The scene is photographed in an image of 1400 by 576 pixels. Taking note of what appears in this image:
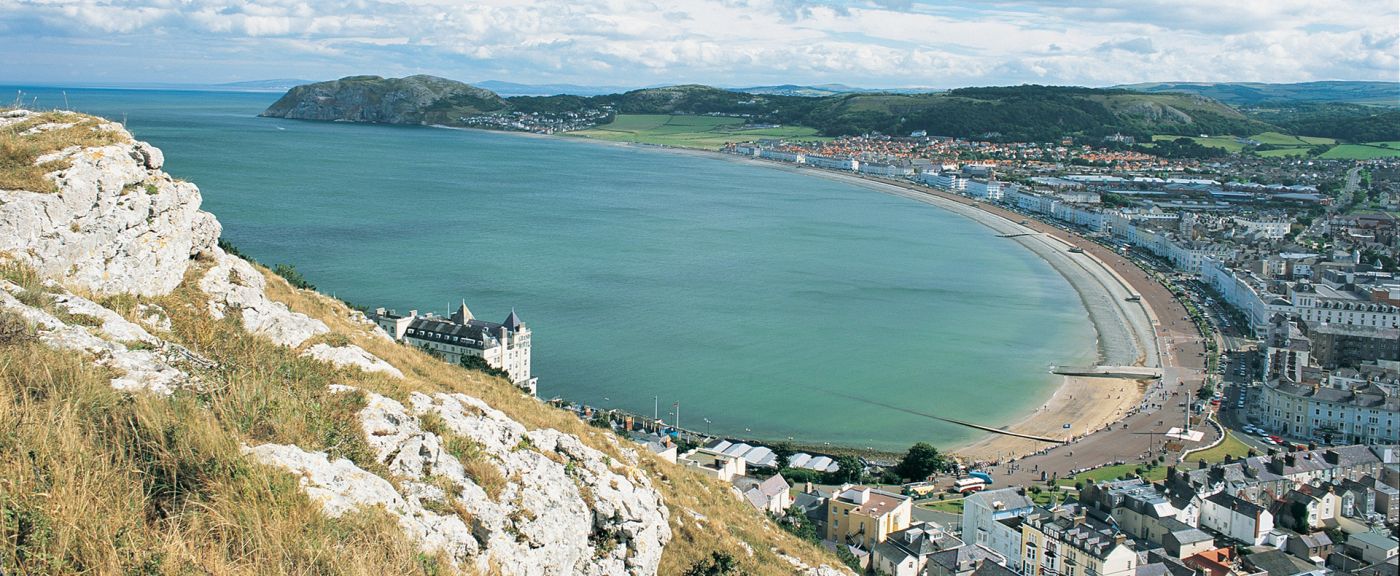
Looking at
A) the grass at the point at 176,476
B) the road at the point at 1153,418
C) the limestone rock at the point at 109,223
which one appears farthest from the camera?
the road at the point at 1153,418

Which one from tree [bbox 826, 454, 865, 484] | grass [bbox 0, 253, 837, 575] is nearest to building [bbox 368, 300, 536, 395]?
tree [bbox 826, 454, 865, 484]

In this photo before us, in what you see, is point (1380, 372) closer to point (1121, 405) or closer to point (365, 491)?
point (1121, 405)

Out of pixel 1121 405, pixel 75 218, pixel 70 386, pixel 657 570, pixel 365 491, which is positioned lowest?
pixel 1121 405

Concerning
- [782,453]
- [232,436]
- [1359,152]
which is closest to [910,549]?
[782,453]

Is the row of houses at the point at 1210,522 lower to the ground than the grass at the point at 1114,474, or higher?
higher

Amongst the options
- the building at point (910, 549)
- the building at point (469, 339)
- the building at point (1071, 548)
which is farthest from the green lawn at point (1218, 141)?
the building at point (910, 549)

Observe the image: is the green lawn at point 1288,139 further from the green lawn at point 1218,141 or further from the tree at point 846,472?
the tree at point 846,472

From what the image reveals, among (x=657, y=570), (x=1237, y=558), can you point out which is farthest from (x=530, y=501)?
(x=1237, y=558)
